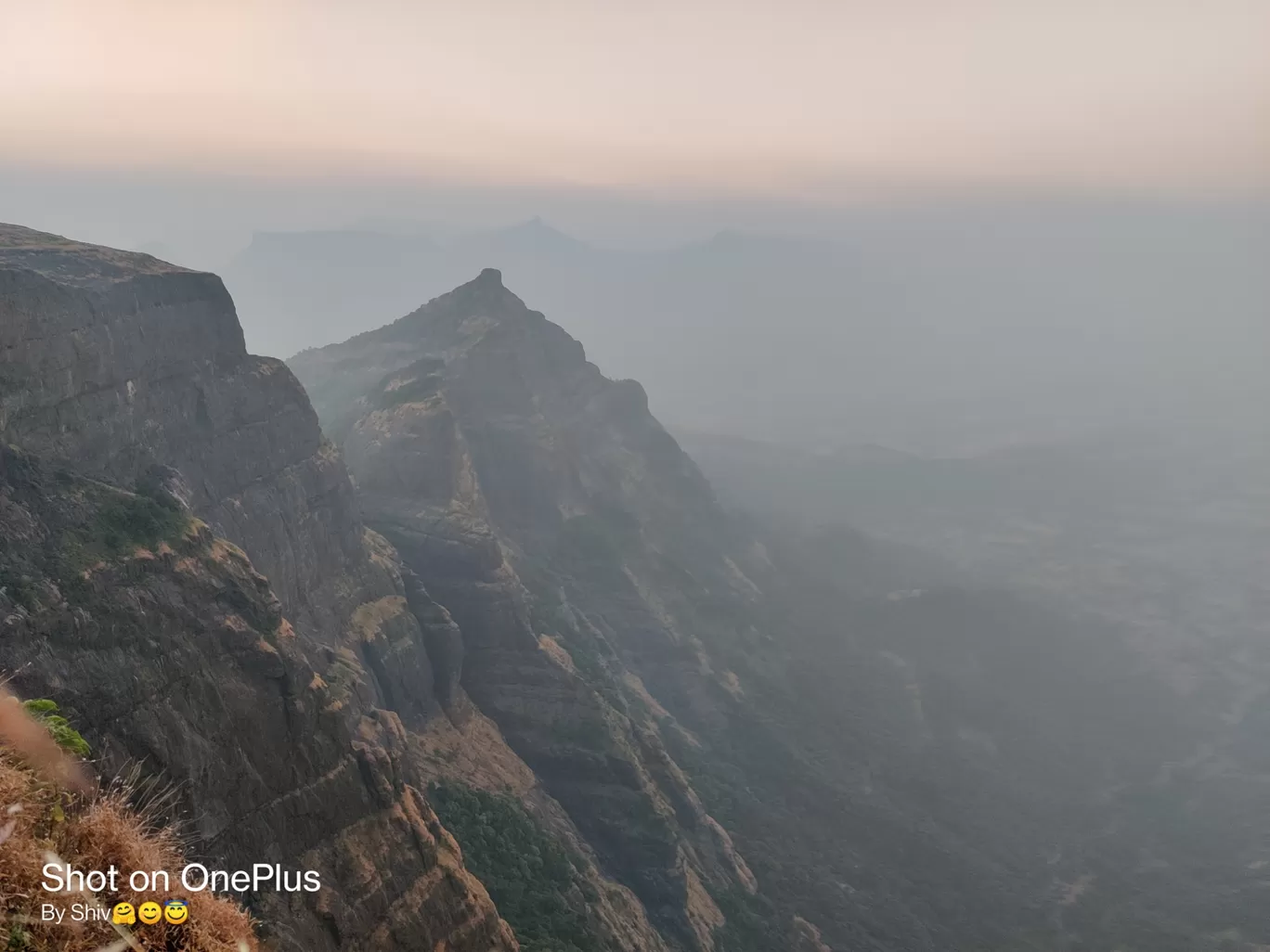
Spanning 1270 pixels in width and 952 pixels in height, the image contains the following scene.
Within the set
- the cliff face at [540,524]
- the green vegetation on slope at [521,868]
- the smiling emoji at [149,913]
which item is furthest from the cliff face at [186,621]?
the cliff face at [540,524]

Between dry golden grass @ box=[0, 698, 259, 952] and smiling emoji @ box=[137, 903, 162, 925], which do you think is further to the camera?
smiling emoji @ box=[137, 903, 162, 925]

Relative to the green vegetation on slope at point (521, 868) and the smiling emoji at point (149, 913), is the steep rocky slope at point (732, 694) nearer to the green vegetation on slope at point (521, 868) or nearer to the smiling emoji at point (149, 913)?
the green vegetation on slope at point (521, 868)

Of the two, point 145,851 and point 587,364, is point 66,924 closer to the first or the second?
point 145,851

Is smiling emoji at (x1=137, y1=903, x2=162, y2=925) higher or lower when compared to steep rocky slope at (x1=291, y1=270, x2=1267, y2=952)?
higher

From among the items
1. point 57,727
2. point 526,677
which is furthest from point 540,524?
point 57,727

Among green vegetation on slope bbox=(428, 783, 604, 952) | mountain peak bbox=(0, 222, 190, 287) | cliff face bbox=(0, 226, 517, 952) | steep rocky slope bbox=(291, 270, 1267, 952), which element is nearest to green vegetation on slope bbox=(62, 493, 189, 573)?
cliff face bbox=(0, 226, 517, 952)

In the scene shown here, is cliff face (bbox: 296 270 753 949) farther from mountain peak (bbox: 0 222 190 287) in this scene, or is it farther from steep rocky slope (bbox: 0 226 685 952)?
mountain peak (bbox: 0 222 190 287)

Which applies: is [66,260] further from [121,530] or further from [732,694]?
[732,694]
